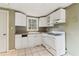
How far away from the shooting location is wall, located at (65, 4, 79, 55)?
2.25 meters

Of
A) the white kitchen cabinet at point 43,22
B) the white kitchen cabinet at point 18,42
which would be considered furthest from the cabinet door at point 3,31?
the white kitchen cabinet at point 43,22

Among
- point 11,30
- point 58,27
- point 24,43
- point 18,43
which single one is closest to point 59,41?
point 58,27

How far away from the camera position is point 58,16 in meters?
2.67

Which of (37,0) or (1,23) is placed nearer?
(37,0)

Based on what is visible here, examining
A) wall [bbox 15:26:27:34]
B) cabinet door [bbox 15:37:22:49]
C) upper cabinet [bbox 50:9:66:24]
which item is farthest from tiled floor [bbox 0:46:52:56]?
upper cabinet [bbox 50:9:66:24]

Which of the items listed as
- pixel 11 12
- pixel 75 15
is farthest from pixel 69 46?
pixel 11 12

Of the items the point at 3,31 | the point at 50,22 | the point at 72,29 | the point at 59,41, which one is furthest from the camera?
the point at 3,31

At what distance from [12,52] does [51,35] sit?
1.18 meters

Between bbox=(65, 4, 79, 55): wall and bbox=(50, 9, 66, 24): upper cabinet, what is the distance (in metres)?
0.12

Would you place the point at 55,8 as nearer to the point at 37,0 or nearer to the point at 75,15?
the point at 75,15

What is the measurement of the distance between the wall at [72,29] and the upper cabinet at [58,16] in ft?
0.39

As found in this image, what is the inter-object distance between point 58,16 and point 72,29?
527 millimetres

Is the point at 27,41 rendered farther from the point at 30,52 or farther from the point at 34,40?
the point at 30,52

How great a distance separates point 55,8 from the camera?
259cm
